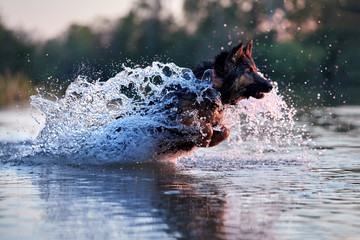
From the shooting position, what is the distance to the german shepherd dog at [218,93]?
9.69 metres

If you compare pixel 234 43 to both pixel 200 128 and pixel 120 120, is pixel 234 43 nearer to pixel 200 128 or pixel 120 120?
pixel 120 120

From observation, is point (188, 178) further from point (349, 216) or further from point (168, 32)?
point (168, 32)

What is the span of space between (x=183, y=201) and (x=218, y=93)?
10.3 ft

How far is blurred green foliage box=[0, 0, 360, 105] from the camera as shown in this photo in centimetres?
3328

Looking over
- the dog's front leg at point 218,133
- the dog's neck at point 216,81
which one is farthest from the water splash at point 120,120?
the dog's front leg at point 218,133

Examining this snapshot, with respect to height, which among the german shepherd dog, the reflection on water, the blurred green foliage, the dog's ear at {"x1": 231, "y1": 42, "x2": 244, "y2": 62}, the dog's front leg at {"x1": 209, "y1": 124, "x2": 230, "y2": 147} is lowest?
the reflection on water

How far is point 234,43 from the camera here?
46.8m

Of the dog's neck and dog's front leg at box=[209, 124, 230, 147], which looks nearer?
the dog's neck

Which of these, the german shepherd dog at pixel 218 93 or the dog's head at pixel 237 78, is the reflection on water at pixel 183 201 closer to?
the german shepherd dog at pixel 218 93

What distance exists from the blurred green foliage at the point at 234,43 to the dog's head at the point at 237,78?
17.5 metres

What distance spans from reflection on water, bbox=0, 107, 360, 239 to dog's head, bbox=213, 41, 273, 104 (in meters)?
0.99

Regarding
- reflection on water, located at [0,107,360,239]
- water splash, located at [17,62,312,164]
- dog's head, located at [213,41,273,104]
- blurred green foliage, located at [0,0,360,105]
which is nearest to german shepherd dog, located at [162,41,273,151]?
dog's head, located at [213,41,273,104]

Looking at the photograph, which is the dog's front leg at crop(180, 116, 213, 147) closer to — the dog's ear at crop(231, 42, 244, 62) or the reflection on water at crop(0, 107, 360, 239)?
the reflection on water at crop(0, 107, 360, 239)

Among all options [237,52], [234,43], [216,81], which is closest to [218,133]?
[216,81]
